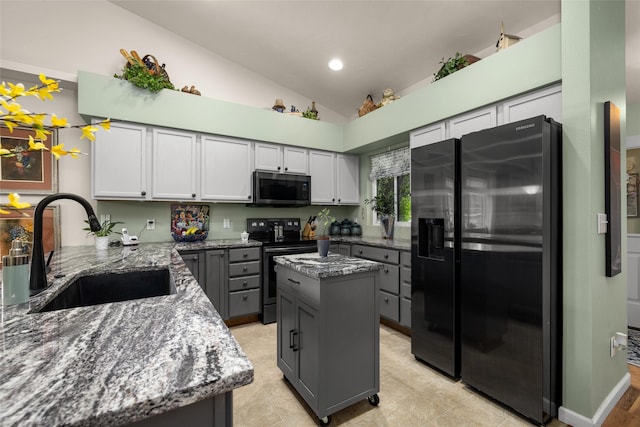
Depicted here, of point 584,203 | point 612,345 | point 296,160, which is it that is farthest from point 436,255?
point 296,160

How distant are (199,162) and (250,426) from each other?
2654 millimetres

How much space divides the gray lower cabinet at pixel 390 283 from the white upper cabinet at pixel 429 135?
1194mm

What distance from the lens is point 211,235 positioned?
12.0ft

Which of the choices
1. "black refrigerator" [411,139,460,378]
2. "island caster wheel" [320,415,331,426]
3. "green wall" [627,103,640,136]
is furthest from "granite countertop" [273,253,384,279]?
"green wall" [627,103,640,136]

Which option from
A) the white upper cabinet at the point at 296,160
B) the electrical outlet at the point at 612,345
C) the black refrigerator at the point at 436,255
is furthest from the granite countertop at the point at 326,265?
the white upper cabinet at the point at 296,160

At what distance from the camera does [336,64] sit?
3432 mm

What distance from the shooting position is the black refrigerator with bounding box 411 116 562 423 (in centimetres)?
169

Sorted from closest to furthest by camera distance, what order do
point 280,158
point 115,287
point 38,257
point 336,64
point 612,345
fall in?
point 38,257, point 115,287, point 612,345, point 336,64, point 280,158

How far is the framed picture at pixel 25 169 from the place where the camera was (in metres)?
2.68

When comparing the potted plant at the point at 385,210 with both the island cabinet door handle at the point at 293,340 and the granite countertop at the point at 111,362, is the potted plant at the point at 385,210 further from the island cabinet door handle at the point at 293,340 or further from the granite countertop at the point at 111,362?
the granite countertop at the point at 111,362

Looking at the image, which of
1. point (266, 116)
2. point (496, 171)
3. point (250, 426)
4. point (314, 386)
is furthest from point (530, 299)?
point (266, 116)

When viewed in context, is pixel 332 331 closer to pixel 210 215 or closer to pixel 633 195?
pixel 210 215

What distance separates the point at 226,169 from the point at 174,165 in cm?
57

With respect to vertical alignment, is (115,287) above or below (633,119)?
below
